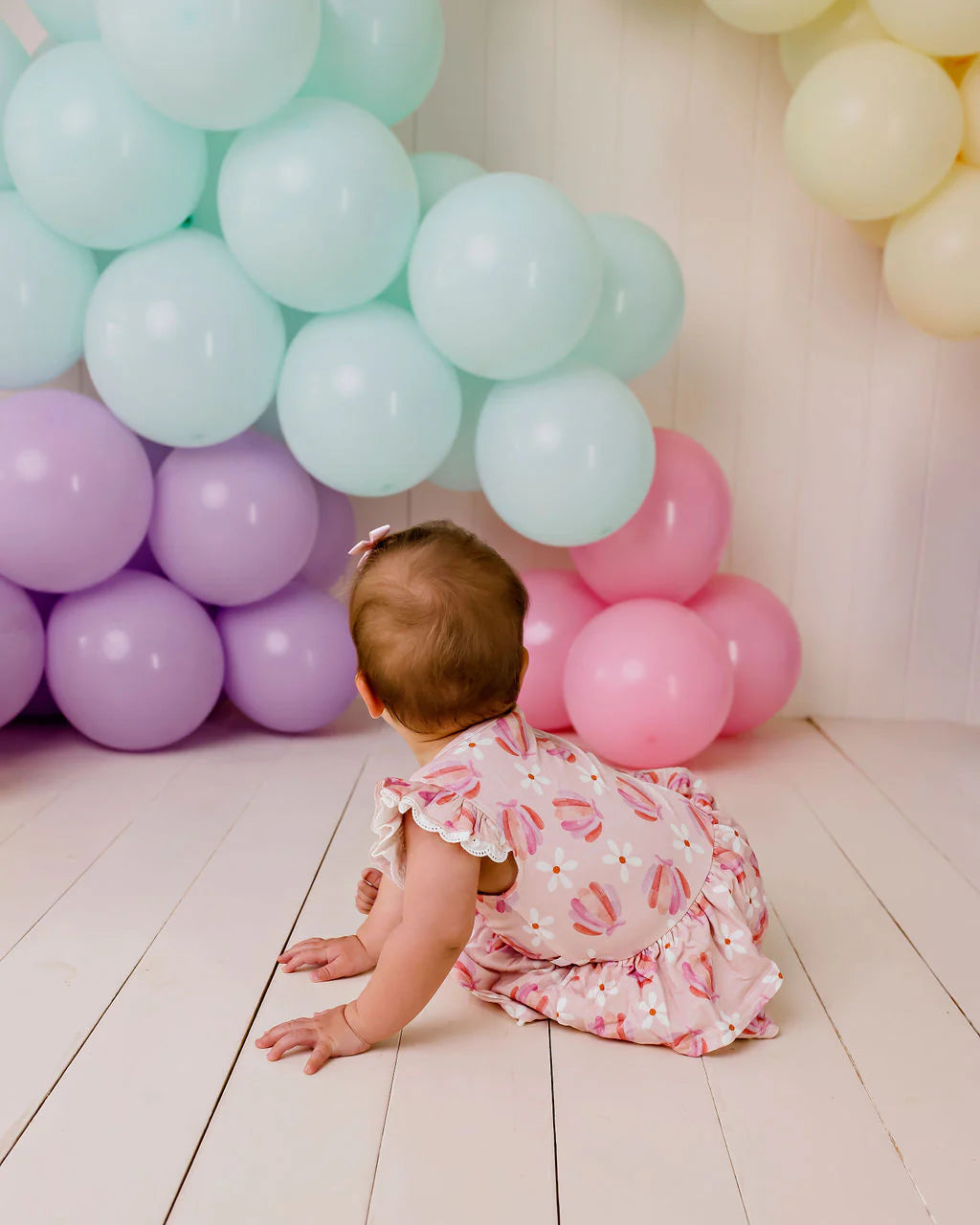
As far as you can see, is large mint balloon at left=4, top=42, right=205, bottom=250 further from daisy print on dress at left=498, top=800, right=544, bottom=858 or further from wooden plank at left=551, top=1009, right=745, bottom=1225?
wooden plank at left=551, top=1009, right=745, bottom=1225

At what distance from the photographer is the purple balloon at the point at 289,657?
7.47 ft

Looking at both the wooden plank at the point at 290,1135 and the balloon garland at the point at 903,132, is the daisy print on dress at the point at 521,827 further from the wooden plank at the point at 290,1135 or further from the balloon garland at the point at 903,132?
the balloon garland at the point at 903,132

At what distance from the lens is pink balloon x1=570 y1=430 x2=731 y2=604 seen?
2.22 m

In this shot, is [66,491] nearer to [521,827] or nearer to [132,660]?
[132,660]

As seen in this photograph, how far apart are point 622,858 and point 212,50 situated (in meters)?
1.30

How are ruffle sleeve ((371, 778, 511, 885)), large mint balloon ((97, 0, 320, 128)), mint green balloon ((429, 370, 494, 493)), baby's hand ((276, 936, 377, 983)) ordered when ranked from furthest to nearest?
mint green balloon ((429, 370, 494, 493))
large mint balloon ((97, 0, 320, 128))
baby's hand ((276, 936, 377, 983))
ruffle sleeve ((371, 778, 511, 885))

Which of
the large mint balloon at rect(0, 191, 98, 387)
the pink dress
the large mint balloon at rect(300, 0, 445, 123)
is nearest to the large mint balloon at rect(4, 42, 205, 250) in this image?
the large mint balloon at rect(0, 191, 98, 387)

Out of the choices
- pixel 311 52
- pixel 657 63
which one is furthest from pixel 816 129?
pixel 311 52

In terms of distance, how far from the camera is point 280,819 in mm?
1921

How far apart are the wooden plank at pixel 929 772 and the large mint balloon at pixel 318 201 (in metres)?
1.28

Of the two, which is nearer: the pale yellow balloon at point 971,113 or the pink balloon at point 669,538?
the pale yellow balloon at point 971,113

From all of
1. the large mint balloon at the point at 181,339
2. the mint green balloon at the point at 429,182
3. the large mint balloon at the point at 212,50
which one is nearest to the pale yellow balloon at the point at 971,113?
the mint green balloon at the point at 429,182

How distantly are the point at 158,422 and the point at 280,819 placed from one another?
68 cm

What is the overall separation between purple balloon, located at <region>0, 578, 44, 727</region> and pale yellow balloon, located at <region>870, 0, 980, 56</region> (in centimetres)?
178
